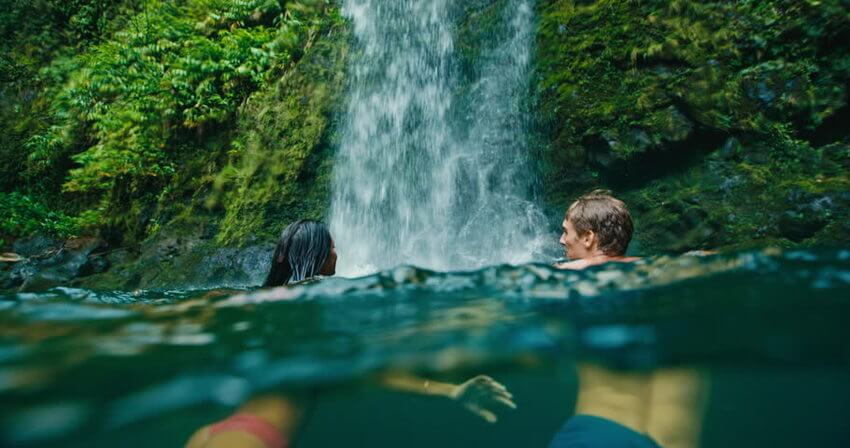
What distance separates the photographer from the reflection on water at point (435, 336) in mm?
2209

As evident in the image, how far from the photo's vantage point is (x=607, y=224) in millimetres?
3646

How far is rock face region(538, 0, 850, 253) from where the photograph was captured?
5.42 metres

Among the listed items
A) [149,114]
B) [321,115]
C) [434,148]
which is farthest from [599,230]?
[149,114]

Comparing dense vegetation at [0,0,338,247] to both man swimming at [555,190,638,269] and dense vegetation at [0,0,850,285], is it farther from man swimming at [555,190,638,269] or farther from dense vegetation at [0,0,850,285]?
Answer: man swimming at [555,190,638,269]

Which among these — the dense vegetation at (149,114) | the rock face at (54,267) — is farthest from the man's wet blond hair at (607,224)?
the rock face at (54,267)

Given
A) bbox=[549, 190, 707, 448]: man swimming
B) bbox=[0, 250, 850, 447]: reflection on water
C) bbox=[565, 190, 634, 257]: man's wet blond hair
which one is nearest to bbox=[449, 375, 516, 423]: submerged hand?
bbox=[0, 250, 850, 447]: reflection on water

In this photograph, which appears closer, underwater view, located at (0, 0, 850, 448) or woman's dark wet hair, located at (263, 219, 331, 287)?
underwater view, located at (0, 0, 850, 448)

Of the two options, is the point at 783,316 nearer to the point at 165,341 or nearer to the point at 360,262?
the point at 165,341

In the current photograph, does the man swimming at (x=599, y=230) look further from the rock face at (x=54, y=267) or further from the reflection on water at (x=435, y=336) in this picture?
the rock face at (x=54, y=267)

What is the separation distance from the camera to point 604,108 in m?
6.71

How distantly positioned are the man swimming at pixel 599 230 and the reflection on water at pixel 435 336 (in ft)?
1.68

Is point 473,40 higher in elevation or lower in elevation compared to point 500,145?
higher

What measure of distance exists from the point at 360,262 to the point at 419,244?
38.3 inches

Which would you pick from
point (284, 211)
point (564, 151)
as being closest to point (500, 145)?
point (564, 151)
